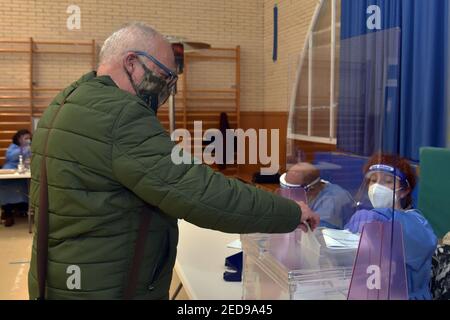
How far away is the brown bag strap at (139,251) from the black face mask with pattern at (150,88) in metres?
0.32

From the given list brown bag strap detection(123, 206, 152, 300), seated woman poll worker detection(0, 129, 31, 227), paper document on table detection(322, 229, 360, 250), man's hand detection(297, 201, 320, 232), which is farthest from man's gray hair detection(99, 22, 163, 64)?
seated woman poll worker detection(0, 129, 31, 227)

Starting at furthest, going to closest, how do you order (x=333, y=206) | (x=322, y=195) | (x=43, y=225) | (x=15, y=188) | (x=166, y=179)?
1. (x=15, y=188)
2. (x=322, y=195)
3. (x=333, y=206)
4. (x=43, y=225)
5. (x=166, y=179)

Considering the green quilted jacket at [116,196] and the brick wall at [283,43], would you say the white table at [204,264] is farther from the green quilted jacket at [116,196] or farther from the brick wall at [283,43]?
the brick wall at [283,43]

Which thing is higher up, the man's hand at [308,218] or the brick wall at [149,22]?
the brick wall at [149,22]

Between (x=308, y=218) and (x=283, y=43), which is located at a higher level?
(x=283, y=43)

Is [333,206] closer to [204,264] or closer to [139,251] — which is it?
[204,264]

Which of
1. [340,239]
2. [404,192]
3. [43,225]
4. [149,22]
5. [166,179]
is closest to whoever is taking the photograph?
[166,179]

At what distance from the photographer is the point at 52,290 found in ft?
4.11

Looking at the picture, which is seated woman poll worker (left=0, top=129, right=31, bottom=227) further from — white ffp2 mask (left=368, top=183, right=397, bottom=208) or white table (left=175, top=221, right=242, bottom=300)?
white ffp2 mask (left=368, top=183, right=397, bottom=208)

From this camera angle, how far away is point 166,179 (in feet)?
3.59

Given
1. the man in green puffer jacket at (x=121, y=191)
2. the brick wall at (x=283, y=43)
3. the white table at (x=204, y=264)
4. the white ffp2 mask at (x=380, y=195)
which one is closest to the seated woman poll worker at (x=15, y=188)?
the brick wall at (x=283, y=43)

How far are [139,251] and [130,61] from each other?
0.51 m

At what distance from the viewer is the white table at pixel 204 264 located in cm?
160

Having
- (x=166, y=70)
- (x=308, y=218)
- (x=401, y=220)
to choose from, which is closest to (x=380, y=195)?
(x=401, y=220)
